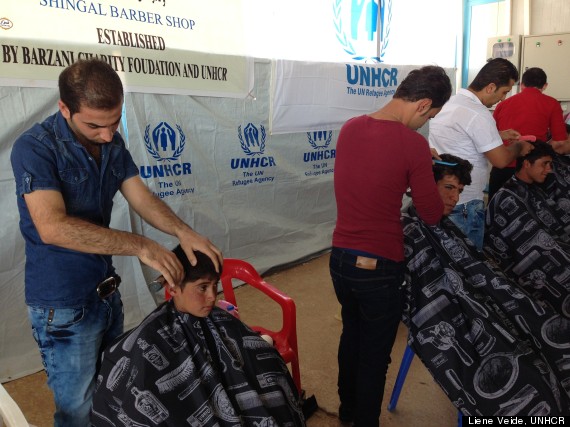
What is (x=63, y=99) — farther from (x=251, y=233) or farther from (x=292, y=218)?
(x=292, y=218)

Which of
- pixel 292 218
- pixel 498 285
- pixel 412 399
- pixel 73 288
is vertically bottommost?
pixel 412 399

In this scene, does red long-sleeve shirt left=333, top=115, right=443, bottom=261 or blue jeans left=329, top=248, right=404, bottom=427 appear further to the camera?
blue jeans left=329, top=248, right=404, bottom=427

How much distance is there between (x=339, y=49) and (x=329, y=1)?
0.39 m

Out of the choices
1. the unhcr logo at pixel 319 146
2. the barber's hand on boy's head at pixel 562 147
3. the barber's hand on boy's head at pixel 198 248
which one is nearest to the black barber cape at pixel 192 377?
the barber's hand on boy's head at pixel 198 248

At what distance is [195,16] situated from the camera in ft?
9.09

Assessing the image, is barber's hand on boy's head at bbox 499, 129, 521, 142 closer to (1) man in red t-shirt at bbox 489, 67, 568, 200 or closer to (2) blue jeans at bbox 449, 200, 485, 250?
(2) blue jeans at bbox 449, 200, 485, 250

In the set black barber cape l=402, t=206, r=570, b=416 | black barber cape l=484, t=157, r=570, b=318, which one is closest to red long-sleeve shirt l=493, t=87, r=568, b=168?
black barber cape l=484, t=157, r=570, b=318

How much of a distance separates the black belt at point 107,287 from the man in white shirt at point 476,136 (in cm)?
147

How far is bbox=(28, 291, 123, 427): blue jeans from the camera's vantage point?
1.25 metres

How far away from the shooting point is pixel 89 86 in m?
1.10

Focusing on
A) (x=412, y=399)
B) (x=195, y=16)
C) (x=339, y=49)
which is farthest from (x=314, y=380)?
(x=339, y=49)

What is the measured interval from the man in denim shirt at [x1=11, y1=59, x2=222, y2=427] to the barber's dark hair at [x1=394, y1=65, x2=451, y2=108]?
75 centimetres

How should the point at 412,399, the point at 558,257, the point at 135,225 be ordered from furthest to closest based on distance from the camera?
the point at 135,225
the point at 558,257
the point at 412,399

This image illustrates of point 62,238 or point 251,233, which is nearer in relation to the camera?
point 62,238
